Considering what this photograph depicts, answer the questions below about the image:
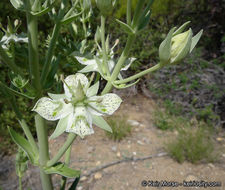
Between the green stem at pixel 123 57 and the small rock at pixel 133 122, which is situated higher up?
the green stem at pixel 123 57

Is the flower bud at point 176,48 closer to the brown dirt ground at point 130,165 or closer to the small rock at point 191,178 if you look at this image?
the brown dirt ground at point 130,165

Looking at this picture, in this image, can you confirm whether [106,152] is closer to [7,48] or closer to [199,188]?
[199,188]

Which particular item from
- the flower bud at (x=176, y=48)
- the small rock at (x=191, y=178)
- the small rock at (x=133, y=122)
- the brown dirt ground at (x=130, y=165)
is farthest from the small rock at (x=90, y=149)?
the flower bud at (x=176, y=48)

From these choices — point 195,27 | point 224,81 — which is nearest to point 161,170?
point 224,81

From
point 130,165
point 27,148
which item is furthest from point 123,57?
point 130,165

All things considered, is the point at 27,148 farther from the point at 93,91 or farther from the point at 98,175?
the point at 98,175

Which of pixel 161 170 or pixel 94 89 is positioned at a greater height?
pixel 94 89
